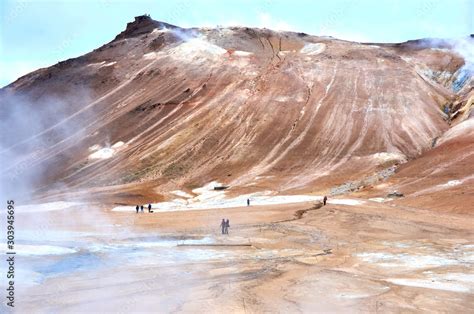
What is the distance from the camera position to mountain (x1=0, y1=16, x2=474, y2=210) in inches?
2103

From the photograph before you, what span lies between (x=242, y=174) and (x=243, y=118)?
38.3ft

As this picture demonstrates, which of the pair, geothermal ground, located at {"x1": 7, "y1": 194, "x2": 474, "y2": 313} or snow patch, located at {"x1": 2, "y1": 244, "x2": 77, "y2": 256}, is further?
snow patch, located at {"x1": 2, "y1": 244, "x2": 77, "y2": 256}

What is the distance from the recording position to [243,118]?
65.1 metres

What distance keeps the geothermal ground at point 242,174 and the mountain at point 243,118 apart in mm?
268

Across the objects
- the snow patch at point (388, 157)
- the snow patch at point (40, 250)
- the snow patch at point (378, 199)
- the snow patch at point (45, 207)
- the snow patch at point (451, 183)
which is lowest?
the snow patch at point (40, 250)

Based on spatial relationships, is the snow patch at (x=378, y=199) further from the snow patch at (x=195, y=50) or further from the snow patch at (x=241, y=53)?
the snow patch at (x=195, y=50)

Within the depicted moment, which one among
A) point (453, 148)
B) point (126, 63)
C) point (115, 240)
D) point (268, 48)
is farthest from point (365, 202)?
point (126, 63)

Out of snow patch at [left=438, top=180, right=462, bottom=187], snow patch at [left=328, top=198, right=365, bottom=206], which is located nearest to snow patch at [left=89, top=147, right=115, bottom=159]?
snow patch at [left=328, top=198, right=365, bottom=206]

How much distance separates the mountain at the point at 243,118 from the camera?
5341 centimetres

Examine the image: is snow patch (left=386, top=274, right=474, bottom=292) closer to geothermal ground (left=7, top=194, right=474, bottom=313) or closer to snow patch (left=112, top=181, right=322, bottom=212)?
geothermal ground (left=7, top=194, right=474, bottom=313)

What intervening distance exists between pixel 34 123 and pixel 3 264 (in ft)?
207

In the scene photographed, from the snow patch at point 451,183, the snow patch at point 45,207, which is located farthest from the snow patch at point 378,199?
the snow patch at point 45,207

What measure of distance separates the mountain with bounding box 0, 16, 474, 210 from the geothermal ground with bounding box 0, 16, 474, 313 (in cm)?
27

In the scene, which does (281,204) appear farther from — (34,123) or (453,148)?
(34,123)
